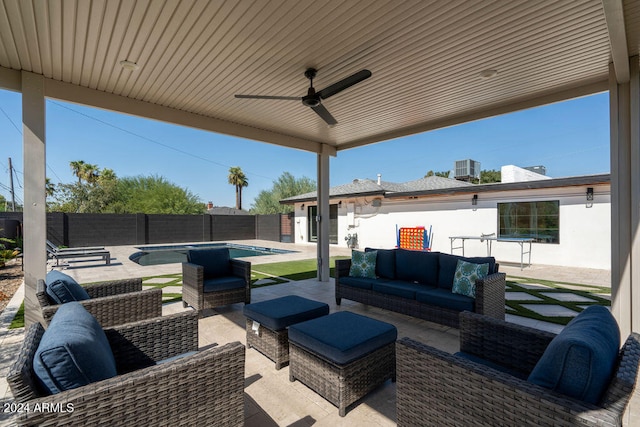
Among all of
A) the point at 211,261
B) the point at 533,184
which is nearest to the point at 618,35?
the point at 211,261

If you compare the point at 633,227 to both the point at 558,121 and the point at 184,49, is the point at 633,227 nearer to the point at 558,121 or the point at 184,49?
the point at 184,49

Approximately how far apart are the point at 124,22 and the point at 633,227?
503 centimetres

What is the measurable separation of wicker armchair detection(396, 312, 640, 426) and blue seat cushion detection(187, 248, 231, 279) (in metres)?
3.51

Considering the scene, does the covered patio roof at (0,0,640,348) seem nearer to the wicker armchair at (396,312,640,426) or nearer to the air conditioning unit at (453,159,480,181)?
the wicker armchair at (396,312,640,426)

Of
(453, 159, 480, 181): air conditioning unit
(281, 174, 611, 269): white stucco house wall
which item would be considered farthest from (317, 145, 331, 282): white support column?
(453, 159, 480, 181): air conditioning unit

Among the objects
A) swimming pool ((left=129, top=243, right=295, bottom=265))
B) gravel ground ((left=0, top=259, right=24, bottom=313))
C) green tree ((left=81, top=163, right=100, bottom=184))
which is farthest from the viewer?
green tree ((left=81, top=163, right=100, bottom=184))

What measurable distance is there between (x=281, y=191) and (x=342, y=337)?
2816 cm

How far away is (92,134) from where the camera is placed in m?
24.3

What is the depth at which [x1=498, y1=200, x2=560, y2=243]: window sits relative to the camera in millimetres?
8258

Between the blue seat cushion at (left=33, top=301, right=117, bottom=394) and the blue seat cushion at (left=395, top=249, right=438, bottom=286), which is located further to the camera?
the blue seat cushion at (left=395, top=249, right=438, bottom=286)

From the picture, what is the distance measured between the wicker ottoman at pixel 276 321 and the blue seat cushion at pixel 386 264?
1.65 meters

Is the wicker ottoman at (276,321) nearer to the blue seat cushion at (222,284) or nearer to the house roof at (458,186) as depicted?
the blue seat cushion at (222,284)

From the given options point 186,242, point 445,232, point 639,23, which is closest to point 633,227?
point 639,23

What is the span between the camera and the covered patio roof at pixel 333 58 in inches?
96.6
